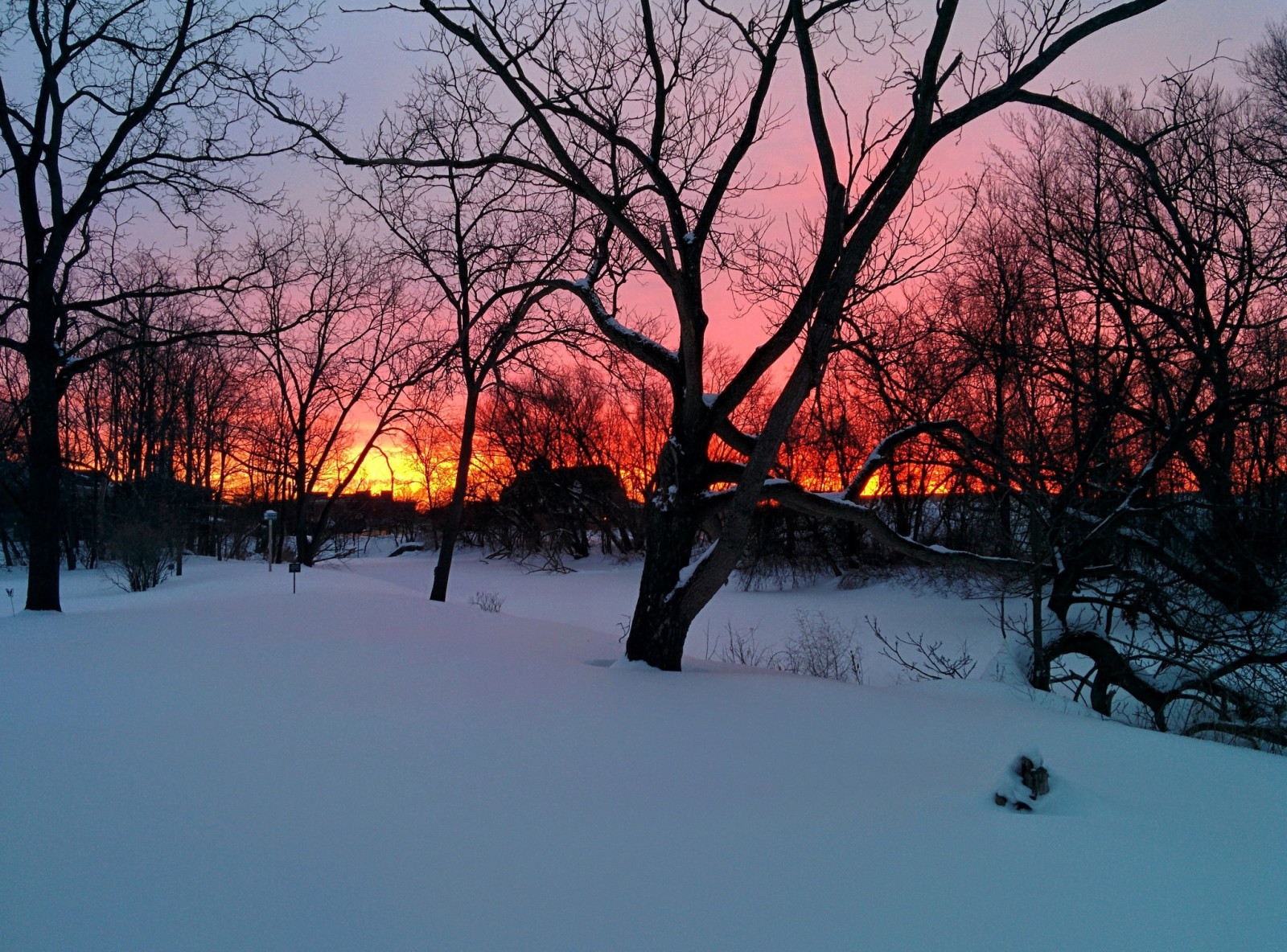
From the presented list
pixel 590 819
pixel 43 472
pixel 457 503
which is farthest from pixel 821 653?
pixel 43 472

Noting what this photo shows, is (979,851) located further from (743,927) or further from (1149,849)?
(743,927)

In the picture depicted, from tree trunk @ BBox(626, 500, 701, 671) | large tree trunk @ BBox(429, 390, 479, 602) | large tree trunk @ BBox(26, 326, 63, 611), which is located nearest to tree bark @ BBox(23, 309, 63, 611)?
large tree trunk @ BBox(26, 326, 63, 611)

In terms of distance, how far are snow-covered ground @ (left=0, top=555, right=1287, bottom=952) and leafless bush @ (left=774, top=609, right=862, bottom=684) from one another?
385cm

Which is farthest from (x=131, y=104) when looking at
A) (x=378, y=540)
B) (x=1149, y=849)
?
(x=378, y=540)

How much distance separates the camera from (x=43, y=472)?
404 inches

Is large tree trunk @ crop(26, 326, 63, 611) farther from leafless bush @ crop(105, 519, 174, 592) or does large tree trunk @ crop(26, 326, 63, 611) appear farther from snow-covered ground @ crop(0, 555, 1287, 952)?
leafless bush @ crop(105, 519, 174, 592)

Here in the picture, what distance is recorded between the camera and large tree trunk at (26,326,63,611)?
10188mm

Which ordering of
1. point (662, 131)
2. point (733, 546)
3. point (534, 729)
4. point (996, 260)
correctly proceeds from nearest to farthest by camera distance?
point (534, 729) < point (733, 546) < point (662, 131) < point (996, 260)

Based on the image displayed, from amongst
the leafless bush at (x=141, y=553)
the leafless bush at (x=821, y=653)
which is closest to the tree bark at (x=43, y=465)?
the leafless bush at (x=141, y=553)

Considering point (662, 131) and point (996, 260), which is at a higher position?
point (996, 260)

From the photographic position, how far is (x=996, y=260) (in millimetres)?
15953

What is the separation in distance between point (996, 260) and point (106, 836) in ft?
56.2

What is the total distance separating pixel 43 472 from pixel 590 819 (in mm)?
10681

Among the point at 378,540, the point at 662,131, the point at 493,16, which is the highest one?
the point at 493,16
